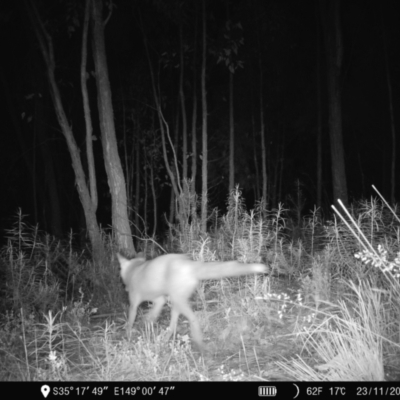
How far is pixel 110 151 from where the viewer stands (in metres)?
7.33

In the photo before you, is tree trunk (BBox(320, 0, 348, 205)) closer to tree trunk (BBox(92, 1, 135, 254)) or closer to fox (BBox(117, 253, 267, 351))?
tree trunk (BBox(92, 1, 135, 254))

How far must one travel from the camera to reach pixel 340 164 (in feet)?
35.2

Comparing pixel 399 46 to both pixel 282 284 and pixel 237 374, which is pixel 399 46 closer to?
pixel 282 284

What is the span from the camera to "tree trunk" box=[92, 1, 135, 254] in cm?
720

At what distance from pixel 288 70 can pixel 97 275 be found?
53.6ft
